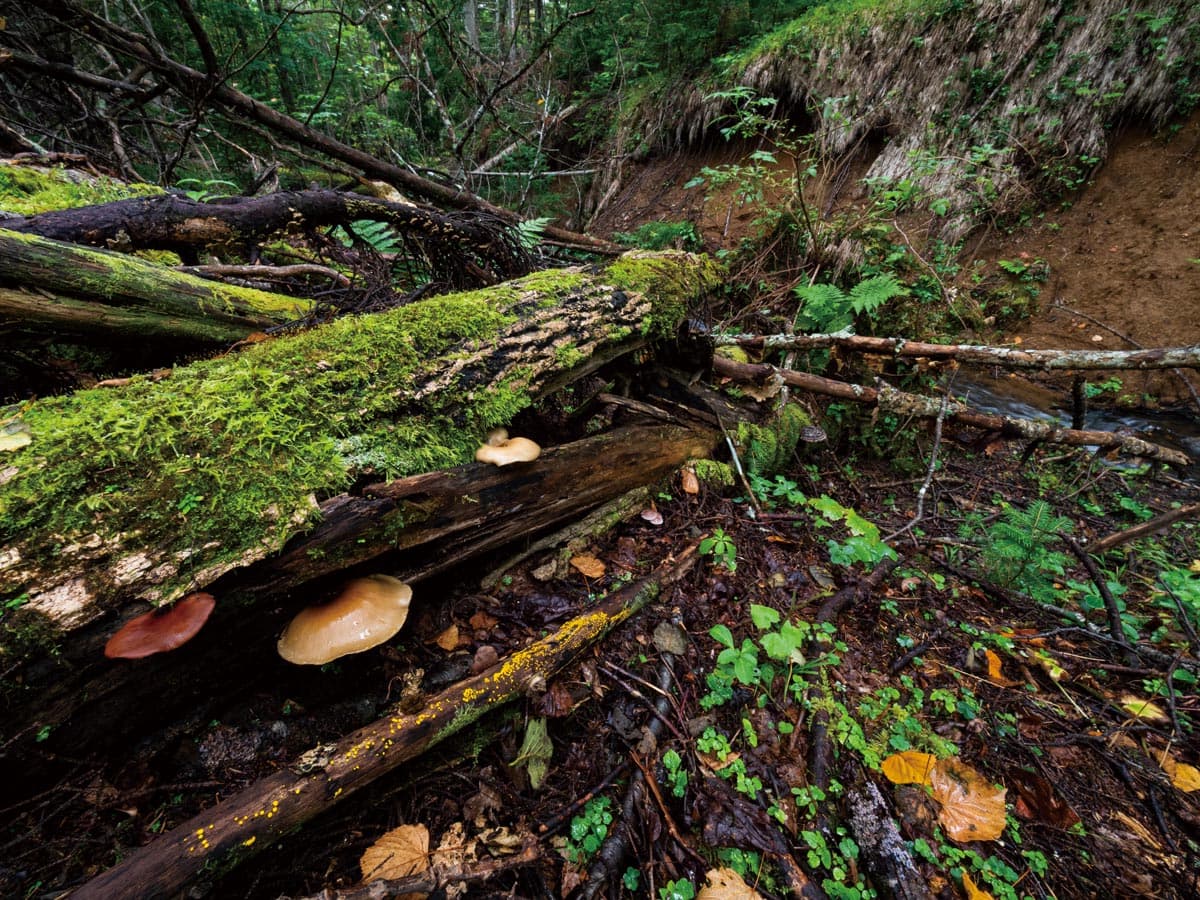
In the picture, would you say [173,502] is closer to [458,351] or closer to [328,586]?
[328,586]

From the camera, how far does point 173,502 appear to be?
5.34 feet

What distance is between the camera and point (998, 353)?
11.4 ft

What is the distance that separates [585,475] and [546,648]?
1040mm

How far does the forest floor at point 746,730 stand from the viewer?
158 centimetres

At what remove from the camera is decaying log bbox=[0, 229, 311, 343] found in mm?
2255

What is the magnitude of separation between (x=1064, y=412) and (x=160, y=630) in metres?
8.97

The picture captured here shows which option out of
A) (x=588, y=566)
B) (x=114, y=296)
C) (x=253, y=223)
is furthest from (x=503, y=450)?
(x=253, y=223)

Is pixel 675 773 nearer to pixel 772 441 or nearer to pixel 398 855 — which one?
pixel 398 855

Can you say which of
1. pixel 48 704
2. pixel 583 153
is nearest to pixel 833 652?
pixel 48 704

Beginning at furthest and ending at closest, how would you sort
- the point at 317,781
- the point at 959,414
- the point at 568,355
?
the point at 959,414 < the point at 568,355 < the point at 317,781

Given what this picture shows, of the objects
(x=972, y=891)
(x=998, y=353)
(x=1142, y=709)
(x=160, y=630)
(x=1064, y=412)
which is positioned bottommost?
(x=1064, y=412)

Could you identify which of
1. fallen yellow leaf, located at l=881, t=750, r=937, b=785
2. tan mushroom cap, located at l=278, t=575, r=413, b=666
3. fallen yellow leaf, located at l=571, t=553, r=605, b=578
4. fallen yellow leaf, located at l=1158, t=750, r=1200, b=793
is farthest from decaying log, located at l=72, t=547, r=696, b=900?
fallen yellow leaf, located at l=1158, t=750, r=1200, b=793

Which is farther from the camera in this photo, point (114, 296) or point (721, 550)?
point (721, 550)

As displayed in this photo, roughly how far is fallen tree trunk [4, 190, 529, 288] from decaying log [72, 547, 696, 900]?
3.20m
